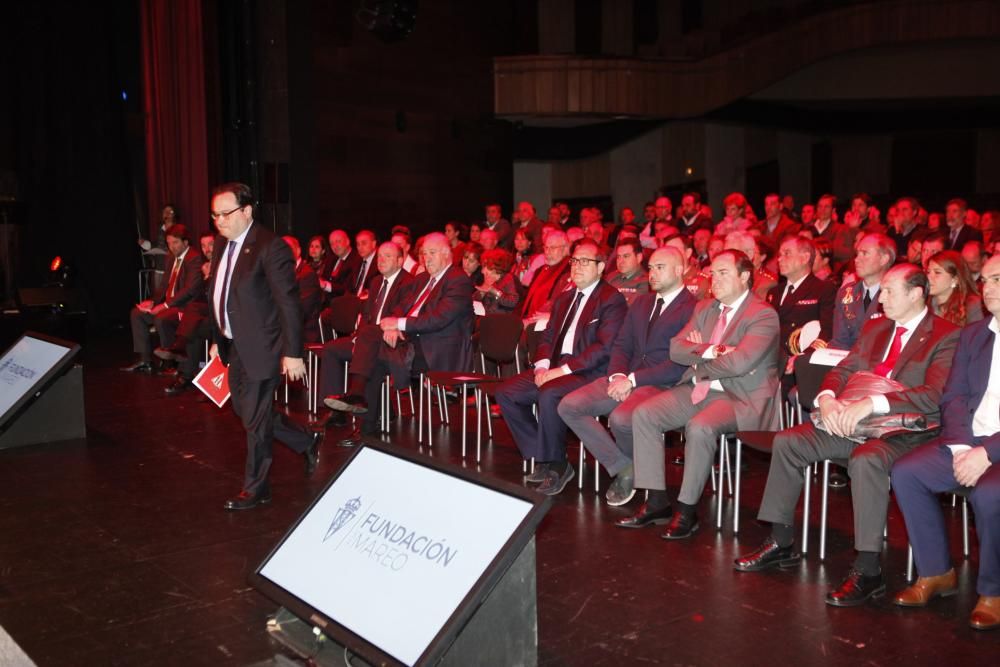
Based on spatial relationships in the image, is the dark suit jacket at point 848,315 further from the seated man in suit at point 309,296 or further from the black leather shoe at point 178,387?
the black leather shoe at point 178,387

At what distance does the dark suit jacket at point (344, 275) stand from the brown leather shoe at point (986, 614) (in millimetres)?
6838

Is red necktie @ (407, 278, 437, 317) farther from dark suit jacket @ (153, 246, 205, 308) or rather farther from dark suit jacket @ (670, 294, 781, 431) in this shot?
dark suit jacket @ (153, 246, 205, 308)

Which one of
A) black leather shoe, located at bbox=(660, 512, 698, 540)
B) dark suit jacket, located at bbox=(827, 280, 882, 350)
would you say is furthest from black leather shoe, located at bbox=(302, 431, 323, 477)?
dark suit jacket, located at bbox=(827, 280, 882, 350)

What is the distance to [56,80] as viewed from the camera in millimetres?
11672

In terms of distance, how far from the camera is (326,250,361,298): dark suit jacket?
9.61 meters

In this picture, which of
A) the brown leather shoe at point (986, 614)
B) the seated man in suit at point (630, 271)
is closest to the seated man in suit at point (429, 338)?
the seated man in suit at point (630, 271)

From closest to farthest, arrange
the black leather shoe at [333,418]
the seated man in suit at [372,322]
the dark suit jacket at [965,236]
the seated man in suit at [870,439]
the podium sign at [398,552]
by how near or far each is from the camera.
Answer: the podium sign at [398,552] < the seated man in suit at [870,439] < the seated man in suit at [372,322] < the black leather shoe at [333,418] < the dark suit jacket at [965,236]

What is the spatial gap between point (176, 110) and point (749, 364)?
9.10 metres

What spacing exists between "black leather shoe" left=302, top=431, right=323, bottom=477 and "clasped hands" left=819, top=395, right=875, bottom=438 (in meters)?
2.79

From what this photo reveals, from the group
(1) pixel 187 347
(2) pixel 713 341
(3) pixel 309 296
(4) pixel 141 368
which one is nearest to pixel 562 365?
(2) pixel 713 341

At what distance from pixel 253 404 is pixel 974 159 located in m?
20.9

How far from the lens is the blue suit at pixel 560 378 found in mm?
5336

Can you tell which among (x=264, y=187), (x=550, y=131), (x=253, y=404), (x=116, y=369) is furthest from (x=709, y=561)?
(x=550, y=131)

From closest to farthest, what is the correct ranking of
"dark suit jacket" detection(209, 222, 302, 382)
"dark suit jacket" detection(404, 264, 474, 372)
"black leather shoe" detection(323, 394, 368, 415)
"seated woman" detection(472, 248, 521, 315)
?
"dark suit jacket" detection(209, 222, 302, 382)
"black leather shoe" detection(323, 394, 368, 415)
"dark suit jacket" detection(404, 264, 474, 372)
"seated woman" detection(472, 248, 521, 315)
